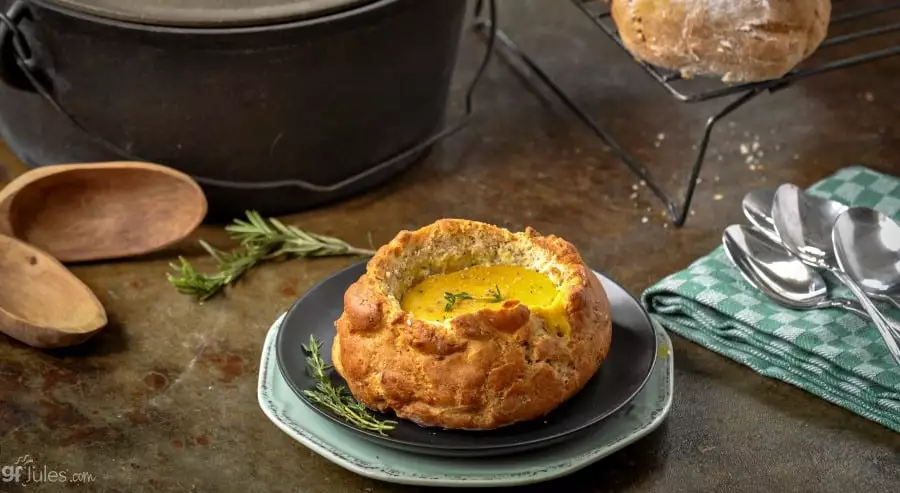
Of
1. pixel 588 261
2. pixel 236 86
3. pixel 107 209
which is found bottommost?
pixel 588 261

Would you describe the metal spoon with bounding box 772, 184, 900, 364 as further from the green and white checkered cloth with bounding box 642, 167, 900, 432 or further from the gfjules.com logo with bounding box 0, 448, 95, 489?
the gfjules.com logo with bounding box 0, 448, 95, 489

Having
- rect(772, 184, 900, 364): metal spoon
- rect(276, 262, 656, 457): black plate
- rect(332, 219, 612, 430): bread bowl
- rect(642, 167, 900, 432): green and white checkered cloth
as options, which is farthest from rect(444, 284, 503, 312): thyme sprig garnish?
rect(772, 184, 900, 364): metal spoon

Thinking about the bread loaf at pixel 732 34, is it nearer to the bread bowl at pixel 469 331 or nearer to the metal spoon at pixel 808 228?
the metal spoon at pixel 808 228

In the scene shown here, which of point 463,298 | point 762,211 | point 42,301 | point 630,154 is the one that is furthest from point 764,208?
point 42,301

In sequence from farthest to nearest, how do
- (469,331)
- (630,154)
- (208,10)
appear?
(630,154) → (208,10) → (469,331)

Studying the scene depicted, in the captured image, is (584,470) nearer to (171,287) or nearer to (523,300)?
(523,300)

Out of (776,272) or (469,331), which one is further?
(776,272)

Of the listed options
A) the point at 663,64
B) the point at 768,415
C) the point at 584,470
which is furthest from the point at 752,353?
the point at 663,64

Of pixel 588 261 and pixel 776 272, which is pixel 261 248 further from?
pixel 776 272
